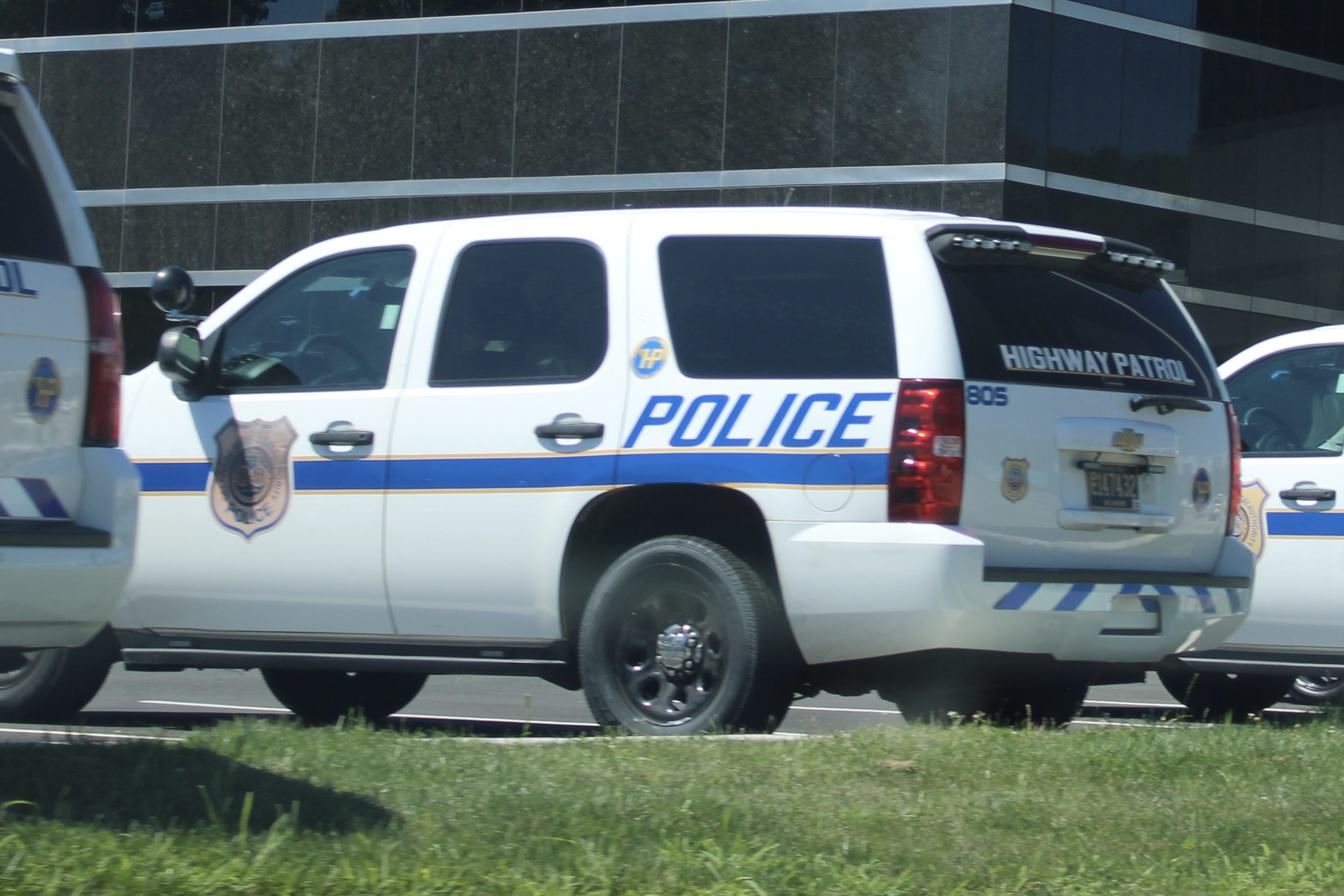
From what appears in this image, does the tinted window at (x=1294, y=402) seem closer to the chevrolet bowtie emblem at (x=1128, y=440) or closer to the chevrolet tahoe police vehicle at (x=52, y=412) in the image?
the chevrolet bowtie emblem at (x=1128, y=440)

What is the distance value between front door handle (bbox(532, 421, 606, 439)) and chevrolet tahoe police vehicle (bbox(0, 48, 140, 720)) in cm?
183

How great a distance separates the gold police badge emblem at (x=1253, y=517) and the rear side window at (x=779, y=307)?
276 centimetres

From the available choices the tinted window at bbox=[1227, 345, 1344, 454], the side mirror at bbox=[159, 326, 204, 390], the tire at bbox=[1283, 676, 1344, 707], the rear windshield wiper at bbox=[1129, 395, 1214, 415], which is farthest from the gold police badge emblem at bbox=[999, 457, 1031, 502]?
the tire at bbox=[1283, 676, 1344, 707]

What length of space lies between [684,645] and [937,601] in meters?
0.94

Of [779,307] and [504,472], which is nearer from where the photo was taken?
[779,307]

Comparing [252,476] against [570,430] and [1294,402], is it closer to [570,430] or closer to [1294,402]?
[570,430]

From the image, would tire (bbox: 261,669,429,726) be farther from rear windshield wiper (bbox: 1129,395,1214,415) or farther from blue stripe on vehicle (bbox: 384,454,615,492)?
rear windshield wiper (bbox: 1129,395,1214,415)

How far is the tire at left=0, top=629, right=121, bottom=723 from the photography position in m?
7.38

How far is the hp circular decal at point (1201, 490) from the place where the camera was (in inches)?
263

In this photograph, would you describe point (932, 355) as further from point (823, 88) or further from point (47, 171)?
point (823, 88)

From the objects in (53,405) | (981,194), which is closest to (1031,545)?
(53,405)

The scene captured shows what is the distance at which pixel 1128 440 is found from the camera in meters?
6.43

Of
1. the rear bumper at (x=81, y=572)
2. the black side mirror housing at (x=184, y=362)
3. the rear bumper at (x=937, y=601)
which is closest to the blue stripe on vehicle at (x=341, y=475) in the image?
the black side mirror housing at (x=184, y=362)

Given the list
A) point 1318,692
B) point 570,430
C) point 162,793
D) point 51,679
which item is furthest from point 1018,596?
point 1318,692
